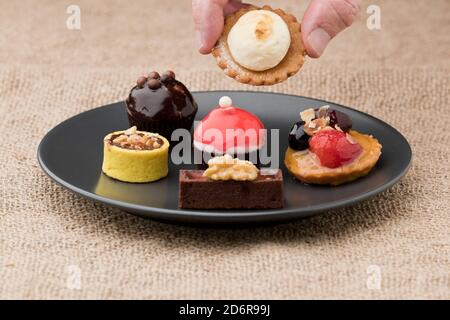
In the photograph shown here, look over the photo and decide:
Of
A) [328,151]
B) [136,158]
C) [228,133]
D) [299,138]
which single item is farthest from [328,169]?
[136,158]

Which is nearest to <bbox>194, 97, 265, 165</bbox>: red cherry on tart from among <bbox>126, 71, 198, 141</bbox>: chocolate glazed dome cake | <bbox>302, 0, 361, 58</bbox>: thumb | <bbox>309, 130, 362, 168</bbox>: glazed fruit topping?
<bbox>126, 71, 198, 141</bbox>: chocolate glazed dome cake

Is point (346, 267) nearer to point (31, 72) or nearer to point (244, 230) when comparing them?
Result: point (244, 230)

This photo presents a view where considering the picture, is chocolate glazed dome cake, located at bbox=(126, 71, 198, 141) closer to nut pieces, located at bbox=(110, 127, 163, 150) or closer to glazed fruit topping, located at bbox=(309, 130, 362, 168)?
nut pieces, located at bbox=(110, 127, 163, 150)

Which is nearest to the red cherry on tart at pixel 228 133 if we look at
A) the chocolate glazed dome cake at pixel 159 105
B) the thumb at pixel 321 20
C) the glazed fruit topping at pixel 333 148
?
the chocolate glazed dome cake at pixel 159 105

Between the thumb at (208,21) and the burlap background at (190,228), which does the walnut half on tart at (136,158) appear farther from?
the thumb at (208,21)

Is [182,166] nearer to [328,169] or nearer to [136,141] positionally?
[136,141]

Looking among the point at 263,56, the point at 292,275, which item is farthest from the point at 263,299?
the point at 263,56
